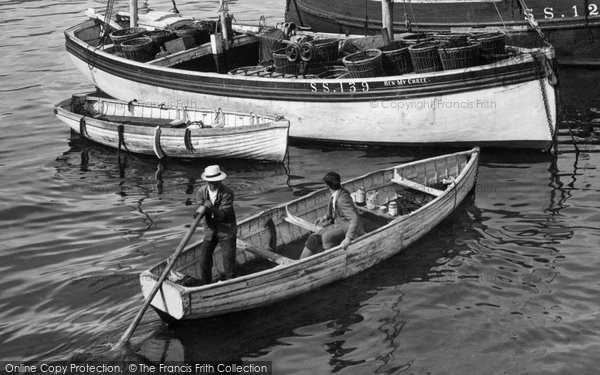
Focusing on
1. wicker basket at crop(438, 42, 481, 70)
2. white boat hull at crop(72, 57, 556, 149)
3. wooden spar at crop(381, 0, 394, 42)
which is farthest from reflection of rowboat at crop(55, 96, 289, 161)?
wooden spar at crop(381, 0, 394, 42)

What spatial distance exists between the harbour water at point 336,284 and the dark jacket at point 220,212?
1596mm

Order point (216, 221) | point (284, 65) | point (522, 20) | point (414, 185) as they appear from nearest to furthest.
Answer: point (216, 221) < point (414, 185) < point (284, 65) < point (522, 20)

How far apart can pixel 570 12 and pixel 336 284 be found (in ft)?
52.2

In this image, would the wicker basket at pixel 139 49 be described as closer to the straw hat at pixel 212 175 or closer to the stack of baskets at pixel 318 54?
the stack of baskets at pixel 318 54

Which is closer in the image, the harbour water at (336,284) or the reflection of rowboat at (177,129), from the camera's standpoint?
the harbour water at (336,284)

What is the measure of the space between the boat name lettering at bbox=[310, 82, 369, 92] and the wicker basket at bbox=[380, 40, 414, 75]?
1294mm

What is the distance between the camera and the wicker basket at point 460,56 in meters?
20.0

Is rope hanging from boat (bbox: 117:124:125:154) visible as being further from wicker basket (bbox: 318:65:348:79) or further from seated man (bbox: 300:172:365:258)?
seated man (bbox: 300:172:365:258)

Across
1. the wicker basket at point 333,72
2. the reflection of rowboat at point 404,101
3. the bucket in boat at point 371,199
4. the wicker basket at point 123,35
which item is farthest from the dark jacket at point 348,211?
the wicker basket at point 123,35

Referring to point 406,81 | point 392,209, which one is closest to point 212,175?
point 392,209

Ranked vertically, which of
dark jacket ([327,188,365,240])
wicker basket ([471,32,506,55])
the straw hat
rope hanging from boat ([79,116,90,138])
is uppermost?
wicker basket ([471,32,506,55])

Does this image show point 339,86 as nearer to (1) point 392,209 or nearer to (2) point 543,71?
(2) point 543,71

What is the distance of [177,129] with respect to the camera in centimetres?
2116

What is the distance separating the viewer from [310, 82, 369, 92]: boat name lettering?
813 inches
